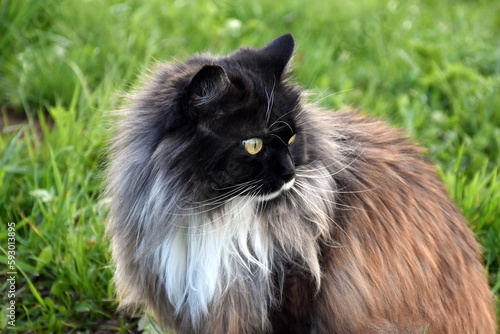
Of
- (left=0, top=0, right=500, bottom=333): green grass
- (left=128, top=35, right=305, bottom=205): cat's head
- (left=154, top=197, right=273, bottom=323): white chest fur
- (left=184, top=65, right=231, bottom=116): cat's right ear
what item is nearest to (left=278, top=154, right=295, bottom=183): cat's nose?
(left=128, top=35, right=305, bottom=205): cat's head

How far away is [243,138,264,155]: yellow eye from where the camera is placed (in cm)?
184

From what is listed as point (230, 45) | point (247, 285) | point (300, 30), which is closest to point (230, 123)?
point (247, 285)

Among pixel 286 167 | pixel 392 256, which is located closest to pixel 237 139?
pixel 286 167

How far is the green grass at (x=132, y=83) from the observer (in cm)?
253

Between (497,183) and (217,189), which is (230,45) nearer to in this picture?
(497,183)

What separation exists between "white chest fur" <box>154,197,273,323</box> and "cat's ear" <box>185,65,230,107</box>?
0.34m

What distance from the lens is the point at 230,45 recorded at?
397 cm

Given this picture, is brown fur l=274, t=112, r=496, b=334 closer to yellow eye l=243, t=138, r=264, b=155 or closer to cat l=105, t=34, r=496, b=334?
cat l=105, t=34, r=496, b=334

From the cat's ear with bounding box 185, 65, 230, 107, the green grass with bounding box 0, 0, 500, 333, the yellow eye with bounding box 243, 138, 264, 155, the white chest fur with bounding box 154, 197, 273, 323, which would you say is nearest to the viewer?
the cat's ear with bounding box 185, 65, 230, 107

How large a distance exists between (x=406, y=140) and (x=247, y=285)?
2.87ft

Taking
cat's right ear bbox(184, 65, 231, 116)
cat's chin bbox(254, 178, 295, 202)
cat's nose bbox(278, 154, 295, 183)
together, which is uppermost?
cat's right ear bbox(184, 65, 231, 116)

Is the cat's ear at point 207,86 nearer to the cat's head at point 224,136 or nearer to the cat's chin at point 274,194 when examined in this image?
the cat's head at point 224,136

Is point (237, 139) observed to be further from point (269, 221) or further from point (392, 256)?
point (392, 256)

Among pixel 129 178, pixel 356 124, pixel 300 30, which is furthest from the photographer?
pixel 300 30
